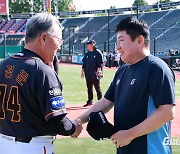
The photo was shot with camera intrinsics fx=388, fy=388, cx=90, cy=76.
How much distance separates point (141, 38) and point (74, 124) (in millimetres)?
927

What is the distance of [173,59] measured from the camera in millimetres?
29875

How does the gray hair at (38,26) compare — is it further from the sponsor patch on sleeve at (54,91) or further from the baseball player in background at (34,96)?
the sponsor patch on sleeve at (54,91)

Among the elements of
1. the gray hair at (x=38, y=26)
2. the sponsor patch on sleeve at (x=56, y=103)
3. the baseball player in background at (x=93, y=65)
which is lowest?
the baseball player in background at (x=93, y=65)

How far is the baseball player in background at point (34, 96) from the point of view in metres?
2.95

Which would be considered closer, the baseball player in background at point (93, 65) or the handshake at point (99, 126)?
the handshake at point (99, 126)

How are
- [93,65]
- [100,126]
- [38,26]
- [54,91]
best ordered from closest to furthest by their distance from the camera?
1. [54,91]
2. [38,26]
3. [100,126]
4. [93,65]

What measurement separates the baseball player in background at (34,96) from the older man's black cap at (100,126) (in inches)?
8.0

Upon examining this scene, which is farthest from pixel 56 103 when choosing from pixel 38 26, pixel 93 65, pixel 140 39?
pixel 93 65

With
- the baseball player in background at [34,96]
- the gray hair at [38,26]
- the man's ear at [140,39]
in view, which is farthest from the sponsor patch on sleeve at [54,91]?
the man's ear at [140,39]

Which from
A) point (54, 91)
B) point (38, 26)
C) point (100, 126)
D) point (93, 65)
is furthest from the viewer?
point (93, 65)

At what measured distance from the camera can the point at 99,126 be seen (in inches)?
129

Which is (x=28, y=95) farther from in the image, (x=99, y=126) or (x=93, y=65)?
(x=93, y=65)

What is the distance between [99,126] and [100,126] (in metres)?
0.01

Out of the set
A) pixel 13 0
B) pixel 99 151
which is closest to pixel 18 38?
pixel 13 0
